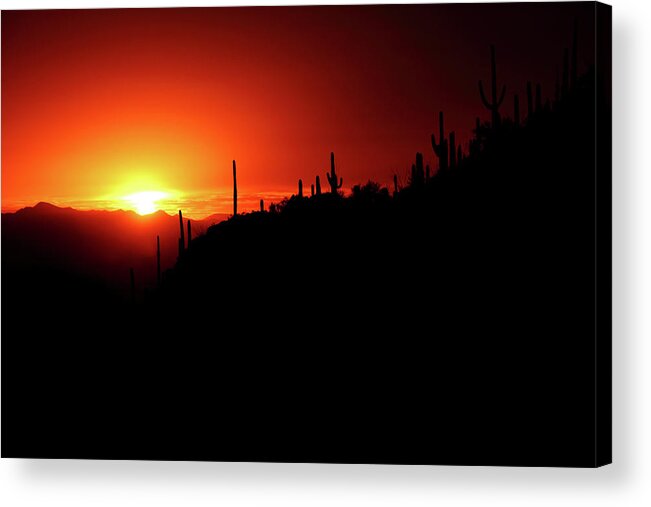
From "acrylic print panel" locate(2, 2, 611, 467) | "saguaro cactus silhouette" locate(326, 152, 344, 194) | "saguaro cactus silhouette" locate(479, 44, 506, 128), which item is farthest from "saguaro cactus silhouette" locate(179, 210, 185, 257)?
"saguaro cactus silhouette" locate(479, 44, 506, 128)

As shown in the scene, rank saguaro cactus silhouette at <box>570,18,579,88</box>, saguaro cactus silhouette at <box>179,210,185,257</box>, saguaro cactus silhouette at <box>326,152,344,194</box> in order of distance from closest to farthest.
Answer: saguaro cactus silhouette at <box>570,18,579,88</box>, saguaro cactus silhouette at <box>326,152,344,194</box>, saguaro cactus silhouette at <box>179,210,185,257</box>

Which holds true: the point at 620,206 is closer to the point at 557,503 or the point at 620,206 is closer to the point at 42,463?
the point at 557,503

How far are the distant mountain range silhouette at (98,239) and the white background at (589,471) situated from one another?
90 cm

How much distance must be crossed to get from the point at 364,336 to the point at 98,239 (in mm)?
1537

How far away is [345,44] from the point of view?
6.61m

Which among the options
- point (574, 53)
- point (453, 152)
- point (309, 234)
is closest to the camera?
point (574, 53)

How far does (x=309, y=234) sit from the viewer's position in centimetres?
665

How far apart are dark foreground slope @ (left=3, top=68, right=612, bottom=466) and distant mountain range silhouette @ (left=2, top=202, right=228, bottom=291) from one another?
14cm

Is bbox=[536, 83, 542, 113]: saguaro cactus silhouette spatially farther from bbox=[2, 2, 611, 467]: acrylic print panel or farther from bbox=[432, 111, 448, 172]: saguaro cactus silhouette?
bbox=[432, 111, 448, 172]: saguaro cactus silhouette

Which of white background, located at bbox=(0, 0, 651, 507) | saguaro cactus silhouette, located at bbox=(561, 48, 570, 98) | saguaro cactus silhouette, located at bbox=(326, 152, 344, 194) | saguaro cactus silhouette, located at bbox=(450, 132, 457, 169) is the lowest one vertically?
white background, located at bbox=(0, 0, 651, 507)

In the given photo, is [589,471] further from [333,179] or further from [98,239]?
[98,239]

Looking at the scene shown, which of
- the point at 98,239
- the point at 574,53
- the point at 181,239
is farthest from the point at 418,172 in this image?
the point at 98,239

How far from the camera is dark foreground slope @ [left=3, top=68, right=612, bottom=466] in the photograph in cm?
642

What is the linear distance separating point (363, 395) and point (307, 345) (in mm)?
400
